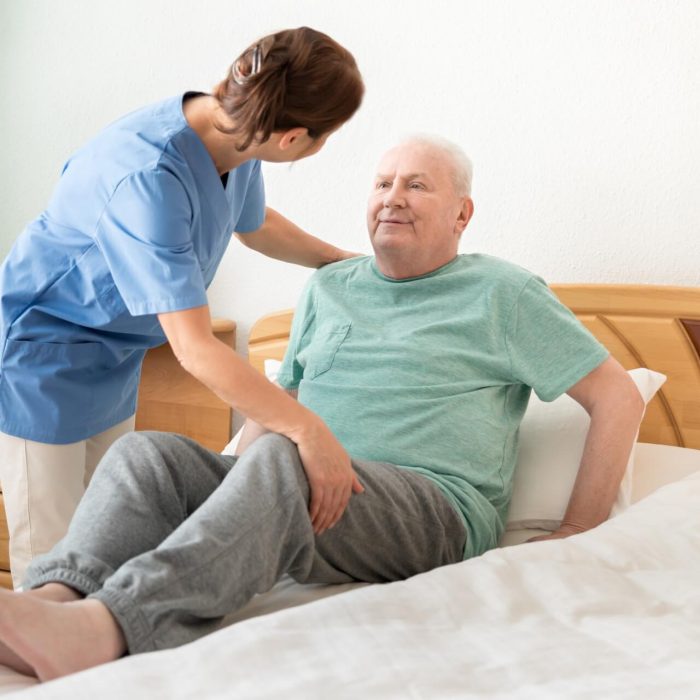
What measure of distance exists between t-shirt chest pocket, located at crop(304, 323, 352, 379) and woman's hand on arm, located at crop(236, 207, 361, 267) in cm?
25

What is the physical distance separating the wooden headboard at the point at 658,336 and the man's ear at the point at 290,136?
814 millimetres

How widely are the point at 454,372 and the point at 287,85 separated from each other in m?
0.54

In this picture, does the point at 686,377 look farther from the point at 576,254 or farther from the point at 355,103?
the point at 355,103

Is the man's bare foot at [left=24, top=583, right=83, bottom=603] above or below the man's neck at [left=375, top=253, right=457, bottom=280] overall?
below

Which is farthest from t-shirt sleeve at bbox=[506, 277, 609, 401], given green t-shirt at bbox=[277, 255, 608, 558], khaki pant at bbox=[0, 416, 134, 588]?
khaki pant at bbox=[0, 416, 134, 588]

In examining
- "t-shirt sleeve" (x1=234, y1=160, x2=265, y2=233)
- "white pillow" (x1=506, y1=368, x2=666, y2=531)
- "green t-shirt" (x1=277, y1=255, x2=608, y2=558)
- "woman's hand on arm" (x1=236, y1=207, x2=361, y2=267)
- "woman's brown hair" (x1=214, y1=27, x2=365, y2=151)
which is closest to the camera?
"woman's brown hair" (x1=214, y1=27, x2=365, y2=151)

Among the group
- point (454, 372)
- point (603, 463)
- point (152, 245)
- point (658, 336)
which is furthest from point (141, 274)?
point (658, 336)

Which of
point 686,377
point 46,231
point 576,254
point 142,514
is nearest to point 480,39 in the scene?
point 576,254

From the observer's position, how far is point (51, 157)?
8.73ft

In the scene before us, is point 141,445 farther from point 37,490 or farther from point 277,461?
point 37,490

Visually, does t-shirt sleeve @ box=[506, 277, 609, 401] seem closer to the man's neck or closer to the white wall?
the man's neck

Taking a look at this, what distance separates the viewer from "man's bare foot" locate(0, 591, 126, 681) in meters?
0.89

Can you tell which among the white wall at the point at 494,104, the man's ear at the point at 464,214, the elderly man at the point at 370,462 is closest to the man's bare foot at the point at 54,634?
the elderly man at the point at 370,462

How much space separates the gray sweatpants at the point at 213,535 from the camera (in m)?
0.97
